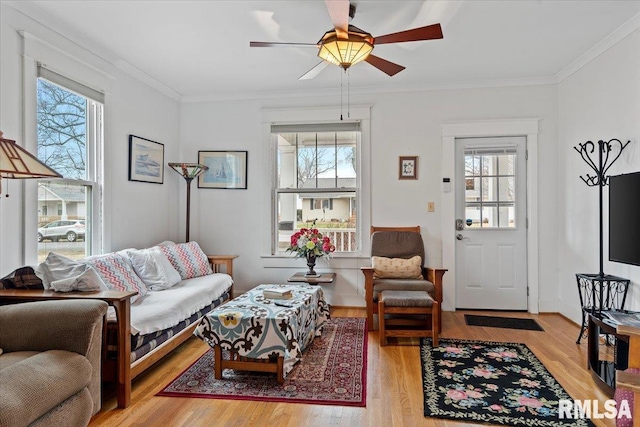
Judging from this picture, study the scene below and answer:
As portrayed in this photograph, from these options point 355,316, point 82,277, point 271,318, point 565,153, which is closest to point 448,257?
point 355,316

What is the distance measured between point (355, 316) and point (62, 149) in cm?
311

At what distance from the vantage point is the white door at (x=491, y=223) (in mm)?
4250

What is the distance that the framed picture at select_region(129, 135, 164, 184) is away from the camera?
12.6ft

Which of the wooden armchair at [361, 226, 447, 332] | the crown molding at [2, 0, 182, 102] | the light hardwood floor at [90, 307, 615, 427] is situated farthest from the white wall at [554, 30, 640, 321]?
the crown molding at [2, 0, 182, 102]

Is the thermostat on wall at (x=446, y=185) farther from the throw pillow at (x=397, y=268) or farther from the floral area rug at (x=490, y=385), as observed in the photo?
the floral area rug at (x=490, y=385)

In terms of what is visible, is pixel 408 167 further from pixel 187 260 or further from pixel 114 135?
pixel 114 135

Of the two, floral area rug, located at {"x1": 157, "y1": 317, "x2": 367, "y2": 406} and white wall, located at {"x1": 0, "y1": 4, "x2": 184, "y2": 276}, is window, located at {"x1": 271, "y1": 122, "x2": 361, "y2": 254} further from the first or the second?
floral area rug, located at {"x1": 157, "y1": 317, "x2": 367, "y2": 406}

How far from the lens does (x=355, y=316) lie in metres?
4.09

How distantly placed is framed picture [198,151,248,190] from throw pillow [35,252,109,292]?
2.28 meters

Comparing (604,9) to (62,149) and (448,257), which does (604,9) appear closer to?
(448,257)

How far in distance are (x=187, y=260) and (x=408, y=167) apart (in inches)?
103

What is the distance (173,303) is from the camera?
2.82 metres

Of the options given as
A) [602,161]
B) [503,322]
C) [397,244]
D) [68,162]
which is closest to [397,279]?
[397,244]

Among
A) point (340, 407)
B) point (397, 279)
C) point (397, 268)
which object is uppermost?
point (397, 268)
